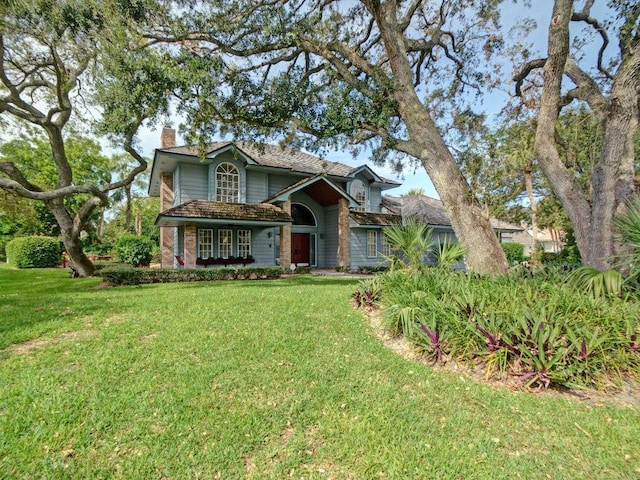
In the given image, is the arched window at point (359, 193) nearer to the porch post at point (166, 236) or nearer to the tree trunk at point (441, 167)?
the porch post at point (166, 236)

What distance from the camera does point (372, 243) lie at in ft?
68.5

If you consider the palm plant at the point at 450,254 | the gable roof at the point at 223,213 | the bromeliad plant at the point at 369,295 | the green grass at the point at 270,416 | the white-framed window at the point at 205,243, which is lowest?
the green grass at the point at 270,416

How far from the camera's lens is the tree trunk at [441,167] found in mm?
7512

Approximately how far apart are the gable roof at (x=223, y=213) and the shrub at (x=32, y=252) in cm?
1326

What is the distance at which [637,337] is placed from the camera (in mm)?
4297

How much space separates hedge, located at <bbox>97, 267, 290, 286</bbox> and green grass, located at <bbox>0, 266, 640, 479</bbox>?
7.23 meters

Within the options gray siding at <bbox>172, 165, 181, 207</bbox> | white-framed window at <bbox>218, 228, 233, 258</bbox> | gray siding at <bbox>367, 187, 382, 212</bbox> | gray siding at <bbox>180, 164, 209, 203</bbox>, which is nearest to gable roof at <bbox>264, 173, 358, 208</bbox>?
white-framed window at <bbox>218, 228, 233, 258</bbox>

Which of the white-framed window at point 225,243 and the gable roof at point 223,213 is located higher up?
the gable roof at point 223,213

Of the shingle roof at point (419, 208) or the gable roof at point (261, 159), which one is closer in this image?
the gable roof at point (261, 159)

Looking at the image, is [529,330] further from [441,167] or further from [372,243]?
[372,243]

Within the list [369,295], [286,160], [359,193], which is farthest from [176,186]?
[369,295]

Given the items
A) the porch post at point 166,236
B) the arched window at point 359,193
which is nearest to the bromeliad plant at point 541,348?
the porch post at point 166,236

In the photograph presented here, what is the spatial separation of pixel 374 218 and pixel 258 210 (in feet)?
26.0

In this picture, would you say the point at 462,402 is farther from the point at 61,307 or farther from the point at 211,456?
the point at 61,307
